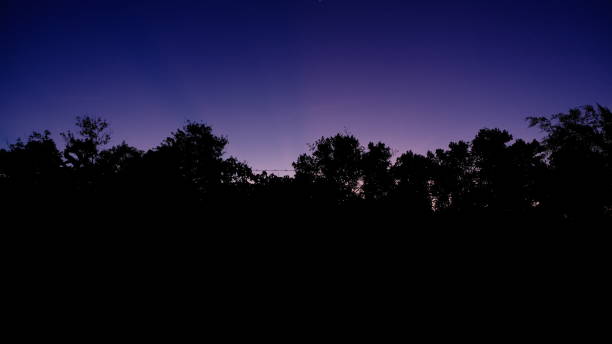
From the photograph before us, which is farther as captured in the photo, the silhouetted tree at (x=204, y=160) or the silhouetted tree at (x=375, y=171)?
the silhouetted tree at (x=375, y=171)

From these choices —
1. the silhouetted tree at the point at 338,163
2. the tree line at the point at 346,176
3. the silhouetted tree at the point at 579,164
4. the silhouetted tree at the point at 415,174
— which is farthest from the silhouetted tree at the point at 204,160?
the silhouetted tree at the point at 579,164

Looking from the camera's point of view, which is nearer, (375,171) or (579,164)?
(579,164)

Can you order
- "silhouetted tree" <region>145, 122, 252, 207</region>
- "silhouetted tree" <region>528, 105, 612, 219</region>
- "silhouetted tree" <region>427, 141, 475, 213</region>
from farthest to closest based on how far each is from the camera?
"silhouetted tree" <region>427, 141, 475, 213</region>, "silhouetted tree" <region>145, 122, 252, 207</region>, "silhouetted tree" <region>528, 105, 612, 219</region>

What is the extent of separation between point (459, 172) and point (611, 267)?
3119 centimetres

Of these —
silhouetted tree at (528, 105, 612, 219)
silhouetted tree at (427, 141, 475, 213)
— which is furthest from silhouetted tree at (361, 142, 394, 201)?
silhouetted tree at (528, 105, 612, 219)

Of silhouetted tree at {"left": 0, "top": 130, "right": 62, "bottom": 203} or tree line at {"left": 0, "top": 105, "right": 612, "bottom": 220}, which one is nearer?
tree line at {"left": 0, "top": 105, "right": 612, "bottom": 220}

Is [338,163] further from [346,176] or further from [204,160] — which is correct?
[204,160]

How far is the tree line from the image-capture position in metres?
→ 16.0

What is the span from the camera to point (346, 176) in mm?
37156

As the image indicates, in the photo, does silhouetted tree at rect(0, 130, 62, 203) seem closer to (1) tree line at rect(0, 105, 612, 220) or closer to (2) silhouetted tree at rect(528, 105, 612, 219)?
(1) tree line at rect(0, 105, 612, 220)

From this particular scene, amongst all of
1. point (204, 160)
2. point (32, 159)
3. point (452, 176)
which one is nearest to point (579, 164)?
point (452, 176)

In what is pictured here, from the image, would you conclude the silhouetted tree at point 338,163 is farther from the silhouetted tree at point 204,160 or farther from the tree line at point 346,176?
the silhouetted tree at point 204,160

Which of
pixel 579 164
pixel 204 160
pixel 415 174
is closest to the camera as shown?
pixel 579 164

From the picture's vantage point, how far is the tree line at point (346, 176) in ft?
52.6
